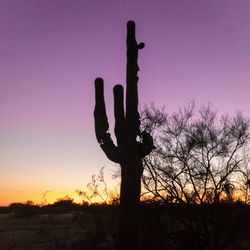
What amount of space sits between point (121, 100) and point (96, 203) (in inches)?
260

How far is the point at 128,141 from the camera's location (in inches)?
288

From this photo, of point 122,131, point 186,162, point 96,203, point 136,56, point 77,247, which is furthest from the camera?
point 96,203

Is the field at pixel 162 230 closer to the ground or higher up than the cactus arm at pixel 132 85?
closer to the ground

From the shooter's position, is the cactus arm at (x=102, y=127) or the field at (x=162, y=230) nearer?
the cactus arm at (x=102, y=127)

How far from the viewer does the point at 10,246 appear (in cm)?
1163

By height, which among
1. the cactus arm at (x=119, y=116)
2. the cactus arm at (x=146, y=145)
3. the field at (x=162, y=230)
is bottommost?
the field at (x=162, y=230)

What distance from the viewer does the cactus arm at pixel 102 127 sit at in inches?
292

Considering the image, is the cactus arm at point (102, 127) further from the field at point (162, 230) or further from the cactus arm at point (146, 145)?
the field at point (162, 230)

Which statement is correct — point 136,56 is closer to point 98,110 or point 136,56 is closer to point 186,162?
point 98,110

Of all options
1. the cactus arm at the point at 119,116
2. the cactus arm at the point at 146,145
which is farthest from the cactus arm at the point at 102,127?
the cactus arm at the point at 146,145

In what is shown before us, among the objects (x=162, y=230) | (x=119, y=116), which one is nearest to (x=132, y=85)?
(x=119, y=116)

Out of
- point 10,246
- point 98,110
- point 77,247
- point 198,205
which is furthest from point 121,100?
point 10,246

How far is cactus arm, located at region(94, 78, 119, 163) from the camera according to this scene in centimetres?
741

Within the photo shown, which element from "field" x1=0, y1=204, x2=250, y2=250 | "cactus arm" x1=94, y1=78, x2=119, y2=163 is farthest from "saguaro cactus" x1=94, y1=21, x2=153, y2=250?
"field" x1=0, y1=204, x2=250, y2=250
